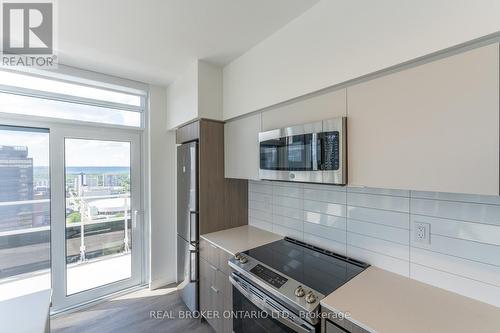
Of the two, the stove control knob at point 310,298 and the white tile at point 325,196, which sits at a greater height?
the white tile at point 325,196

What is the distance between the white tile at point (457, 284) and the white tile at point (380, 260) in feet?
0.16

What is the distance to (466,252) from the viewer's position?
1.18 m

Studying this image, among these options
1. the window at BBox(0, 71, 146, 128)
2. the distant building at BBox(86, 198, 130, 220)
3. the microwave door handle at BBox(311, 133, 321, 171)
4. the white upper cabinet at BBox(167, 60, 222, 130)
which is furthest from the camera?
the distant building at BBox(86, 198, 130, 220)

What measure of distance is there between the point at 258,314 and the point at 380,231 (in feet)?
3.32

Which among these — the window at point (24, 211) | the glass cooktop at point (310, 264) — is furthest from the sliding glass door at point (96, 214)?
the glass cooktop at point (310, 264)

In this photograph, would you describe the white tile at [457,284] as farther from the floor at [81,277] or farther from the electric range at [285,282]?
the floor at [81,277]

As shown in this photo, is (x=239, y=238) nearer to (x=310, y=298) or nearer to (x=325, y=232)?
(x=325, y=232)

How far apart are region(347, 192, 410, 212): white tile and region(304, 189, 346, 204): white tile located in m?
0.06

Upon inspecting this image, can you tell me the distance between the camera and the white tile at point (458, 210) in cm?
112

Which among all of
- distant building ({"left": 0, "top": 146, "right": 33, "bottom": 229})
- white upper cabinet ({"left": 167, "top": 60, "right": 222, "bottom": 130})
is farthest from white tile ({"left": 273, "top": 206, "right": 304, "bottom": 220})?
distant building ({"left": 0, "top": 146, "right": 33, "bottom": 229})

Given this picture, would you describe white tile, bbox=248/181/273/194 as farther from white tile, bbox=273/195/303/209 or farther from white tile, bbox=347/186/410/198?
white tile, bbox=347/186/410/198

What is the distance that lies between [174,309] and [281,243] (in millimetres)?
1553

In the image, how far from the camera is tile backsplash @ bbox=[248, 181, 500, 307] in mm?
1138

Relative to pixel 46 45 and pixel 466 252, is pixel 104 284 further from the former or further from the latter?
pixel 466 252
